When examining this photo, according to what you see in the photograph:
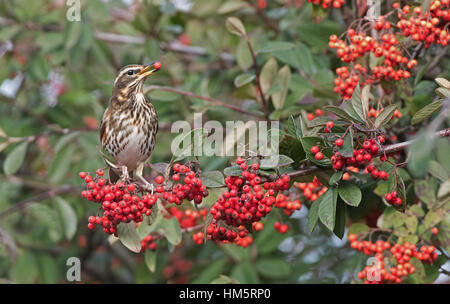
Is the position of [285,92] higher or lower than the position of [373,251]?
higher

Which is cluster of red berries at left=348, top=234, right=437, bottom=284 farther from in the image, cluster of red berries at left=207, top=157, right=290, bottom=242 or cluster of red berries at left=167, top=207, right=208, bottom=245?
cluster of red berries at left=167, top=207, right=208, bottom=245

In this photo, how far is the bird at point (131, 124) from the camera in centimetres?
343

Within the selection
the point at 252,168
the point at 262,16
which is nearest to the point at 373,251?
the point at 252,168

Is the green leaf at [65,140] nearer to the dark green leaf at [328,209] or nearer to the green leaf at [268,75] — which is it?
the green leaf at [268,75]

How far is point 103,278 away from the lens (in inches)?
197

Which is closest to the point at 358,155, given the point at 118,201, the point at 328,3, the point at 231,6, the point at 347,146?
the point at 347,146

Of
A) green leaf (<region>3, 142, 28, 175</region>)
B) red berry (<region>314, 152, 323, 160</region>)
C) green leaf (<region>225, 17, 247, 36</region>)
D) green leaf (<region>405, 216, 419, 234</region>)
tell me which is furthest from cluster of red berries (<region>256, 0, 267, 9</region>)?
red berry (<region>314, 152, 323, 160</region>)

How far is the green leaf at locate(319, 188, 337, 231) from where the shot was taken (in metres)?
2.23

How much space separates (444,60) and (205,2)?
2.05m

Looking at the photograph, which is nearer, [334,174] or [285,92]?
[334,174]

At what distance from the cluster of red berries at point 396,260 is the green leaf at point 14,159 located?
2532 mm

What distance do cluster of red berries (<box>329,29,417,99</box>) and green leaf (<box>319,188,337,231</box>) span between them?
0.72 meters

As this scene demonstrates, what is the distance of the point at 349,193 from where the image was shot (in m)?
2.29

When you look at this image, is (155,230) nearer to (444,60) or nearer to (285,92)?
(285,92)
